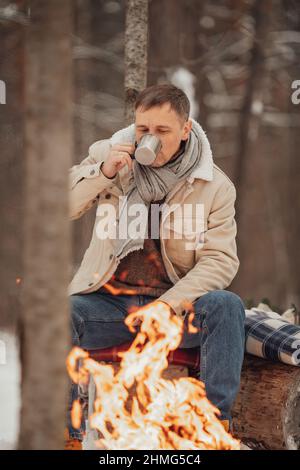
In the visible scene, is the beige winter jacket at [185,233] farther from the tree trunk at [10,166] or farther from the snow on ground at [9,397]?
the tree trunk at [10,166]

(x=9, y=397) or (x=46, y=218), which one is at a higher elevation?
(x=46, y=218)

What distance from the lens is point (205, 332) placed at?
3.52 meters

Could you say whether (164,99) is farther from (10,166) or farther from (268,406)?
(10,166)

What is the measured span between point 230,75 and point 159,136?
965cm

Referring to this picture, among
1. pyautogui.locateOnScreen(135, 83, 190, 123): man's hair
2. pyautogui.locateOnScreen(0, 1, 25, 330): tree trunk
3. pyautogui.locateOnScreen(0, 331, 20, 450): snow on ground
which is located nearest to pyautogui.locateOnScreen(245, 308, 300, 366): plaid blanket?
pyautogui.locateOnScreen(135, 83, 190, 123): man's hair

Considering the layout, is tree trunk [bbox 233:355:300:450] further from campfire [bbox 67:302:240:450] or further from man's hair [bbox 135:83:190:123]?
man's hair [bbox 135:83:190:123]

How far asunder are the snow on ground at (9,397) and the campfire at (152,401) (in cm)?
67

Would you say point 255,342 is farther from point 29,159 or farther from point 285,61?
point 285,61

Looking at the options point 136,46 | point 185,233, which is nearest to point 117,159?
point 185,233

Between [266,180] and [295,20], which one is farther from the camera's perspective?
[266,180]

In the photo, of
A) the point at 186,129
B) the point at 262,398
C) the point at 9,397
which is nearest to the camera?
the point at 262,398

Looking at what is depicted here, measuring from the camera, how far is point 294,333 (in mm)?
3867

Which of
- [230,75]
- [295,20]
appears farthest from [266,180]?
[295,20]

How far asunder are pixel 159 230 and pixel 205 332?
2.26 feet
